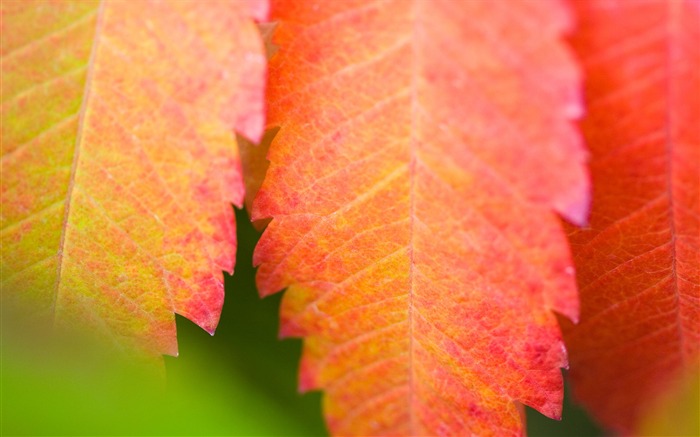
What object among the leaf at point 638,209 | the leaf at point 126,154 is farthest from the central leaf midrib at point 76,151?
the leaf at point 638,209

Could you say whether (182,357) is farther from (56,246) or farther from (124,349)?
(56,246)

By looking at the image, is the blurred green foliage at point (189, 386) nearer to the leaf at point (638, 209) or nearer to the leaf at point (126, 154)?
the leaf at point (126, 154)

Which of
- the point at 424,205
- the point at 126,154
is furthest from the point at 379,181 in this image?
the point at 126,154

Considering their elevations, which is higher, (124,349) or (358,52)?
(358,52)

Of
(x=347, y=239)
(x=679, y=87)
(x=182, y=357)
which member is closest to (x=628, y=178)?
(x=679, y=87)

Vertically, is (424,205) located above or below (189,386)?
above

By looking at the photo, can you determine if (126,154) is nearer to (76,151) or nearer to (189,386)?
(76,151)
